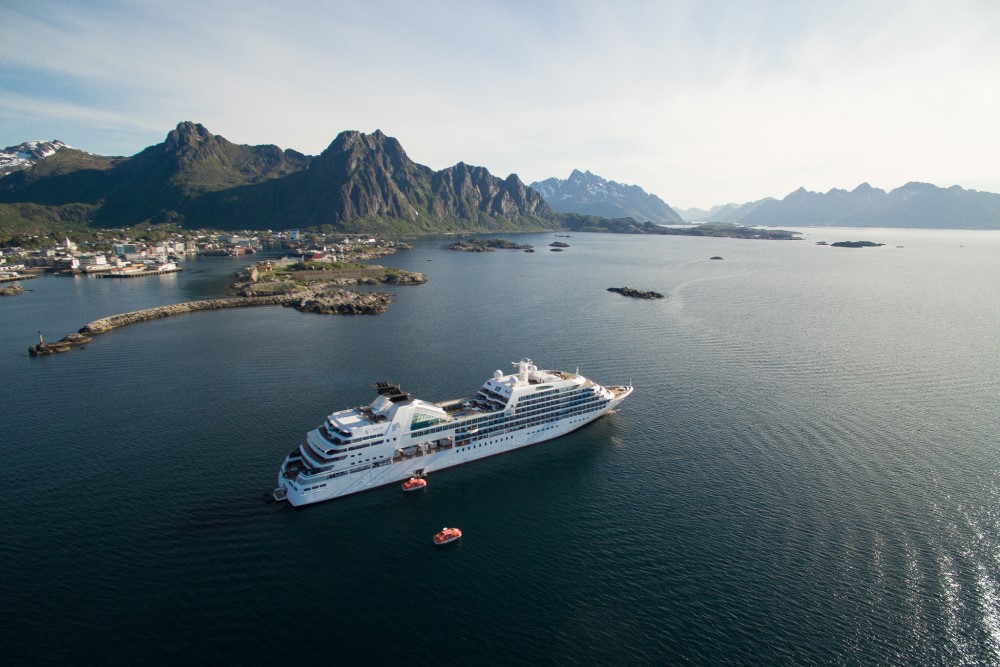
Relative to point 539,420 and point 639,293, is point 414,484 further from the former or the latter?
point 639,293

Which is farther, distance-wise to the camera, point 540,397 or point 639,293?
point 639,293

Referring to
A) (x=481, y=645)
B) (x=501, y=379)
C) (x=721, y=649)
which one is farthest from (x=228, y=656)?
(x=501, y=379)

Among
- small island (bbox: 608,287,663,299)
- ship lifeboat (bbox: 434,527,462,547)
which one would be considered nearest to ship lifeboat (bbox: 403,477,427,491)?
ship lifeboat (bbox: 434,527,462,547)

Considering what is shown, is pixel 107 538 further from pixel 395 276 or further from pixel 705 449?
pixel 395 276

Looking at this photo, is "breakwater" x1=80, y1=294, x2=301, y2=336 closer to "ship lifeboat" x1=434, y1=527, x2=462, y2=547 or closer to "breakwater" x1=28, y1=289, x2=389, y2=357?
"breakwater" x1=28, y1=289, x2=389, y2=357

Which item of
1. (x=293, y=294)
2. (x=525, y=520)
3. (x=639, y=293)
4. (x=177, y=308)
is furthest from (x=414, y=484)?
(x=639, y=293)

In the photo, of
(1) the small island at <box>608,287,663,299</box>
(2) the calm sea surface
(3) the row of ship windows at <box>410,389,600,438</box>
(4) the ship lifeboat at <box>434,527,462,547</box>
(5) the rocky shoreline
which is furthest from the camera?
(1) the small island at <box>608,287,663,299</box>
